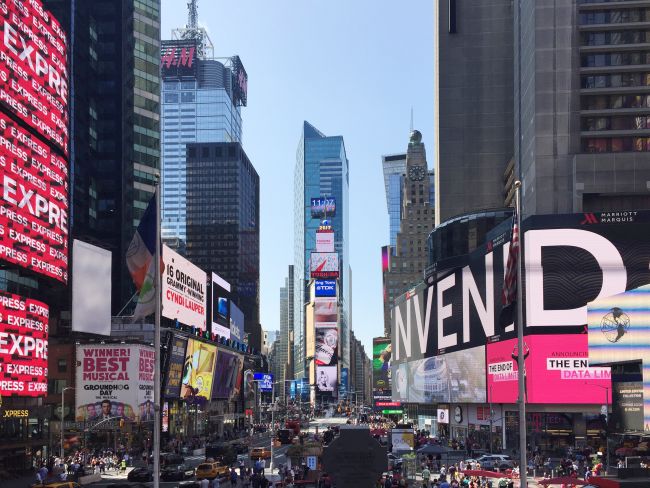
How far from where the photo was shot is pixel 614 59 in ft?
307

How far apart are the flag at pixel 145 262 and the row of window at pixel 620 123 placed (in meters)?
73.4

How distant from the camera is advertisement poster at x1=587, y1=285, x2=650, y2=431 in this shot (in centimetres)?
5698

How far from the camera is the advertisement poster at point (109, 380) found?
3324 inches

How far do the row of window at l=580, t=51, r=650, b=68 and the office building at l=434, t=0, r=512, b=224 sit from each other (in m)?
55.2

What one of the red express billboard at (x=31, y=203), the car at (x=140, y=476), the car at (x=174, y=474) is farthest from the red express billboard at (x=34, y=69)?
the car at (x=174, y=474)

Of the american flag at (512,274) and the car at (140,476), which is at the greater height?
the american flag at (512,274)

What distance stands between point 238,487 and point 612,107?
200ft

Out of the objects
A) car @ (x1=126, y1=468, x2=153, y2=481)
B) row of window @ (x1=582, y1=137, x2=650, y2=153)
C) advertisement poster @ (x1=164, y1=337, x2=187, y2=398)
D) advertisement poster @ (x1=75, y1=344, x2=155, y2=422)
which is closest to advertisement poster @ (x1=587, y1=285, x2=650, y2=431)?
car @ (x1=126, y1=468, x2=153, y2=481)

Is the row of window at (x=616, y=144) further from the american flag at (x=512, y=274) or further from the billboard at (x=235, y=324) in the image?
the billboard at (x=235, y=324)

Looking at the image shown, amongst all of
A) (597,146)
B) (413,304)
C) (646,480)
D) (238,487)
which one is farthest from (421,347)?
(646,480)

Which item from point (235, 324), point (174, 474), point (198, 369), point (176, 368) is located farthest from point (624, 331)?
point (235, 324)

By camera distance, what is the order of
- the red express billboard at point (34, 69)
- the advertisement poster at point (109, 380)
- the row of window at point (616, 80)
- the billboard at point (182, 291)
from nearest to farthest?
the red express billboard at point (34, 69) < the advertisement poster at point (109, 380) < the row of window at point (616, 80) < the billboard at point (182, 291)

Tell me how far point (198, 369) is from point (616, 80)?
59303 mm

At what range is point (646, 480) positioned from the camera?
29.5 metres
